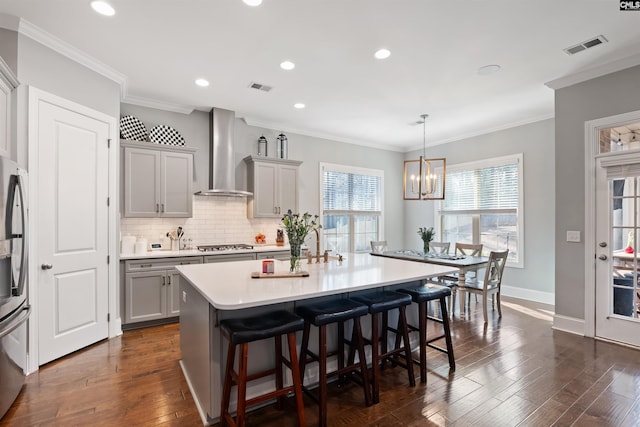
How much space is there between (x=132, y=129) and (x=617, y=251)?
19.4 ft

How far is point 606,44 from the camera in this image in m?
3.07

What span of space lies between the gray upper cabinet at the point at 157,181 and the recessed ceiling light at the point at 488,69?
377cm

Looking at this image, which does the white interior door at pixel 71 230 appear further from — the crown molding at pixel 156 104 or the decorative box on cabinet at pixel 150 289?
the crown molding at pixel 156 104

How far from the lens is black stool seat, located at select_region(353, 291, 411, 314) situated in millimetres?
2419

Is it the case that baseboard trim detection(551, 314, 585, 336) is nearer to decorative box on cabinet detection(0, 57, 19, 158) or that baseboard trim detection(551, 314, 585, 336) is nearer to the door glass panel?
the door glass panel

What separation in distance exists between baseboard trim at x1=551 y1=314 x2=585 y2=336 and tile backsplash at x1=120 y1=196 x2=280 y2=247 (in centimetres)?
411

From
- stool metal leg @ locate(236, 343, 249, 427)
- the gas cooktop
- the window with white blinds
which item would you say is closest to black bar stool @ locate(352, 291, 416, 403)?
stool metal leg @ locate(236, 343, 249, 427)

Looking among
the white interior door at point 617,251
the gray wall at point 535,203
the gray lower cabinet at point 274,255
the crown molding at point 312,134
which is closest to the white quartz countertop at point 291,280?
the gray lower cabinet at point 274,255

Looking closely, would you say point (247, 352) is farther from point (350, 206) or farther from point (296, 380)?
point (350, 206)

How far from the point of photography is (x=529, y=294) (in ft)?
17.4

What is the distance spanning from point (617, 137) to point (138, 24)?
15.8 feet

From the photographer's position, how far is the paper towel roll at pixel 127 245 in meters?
4.08

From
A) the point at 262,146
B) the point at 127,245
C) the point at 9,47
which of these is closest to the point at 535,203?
the point at 262,146

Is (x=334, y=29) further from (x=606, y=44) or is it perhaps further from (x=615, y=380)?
(x=615, y=380)
